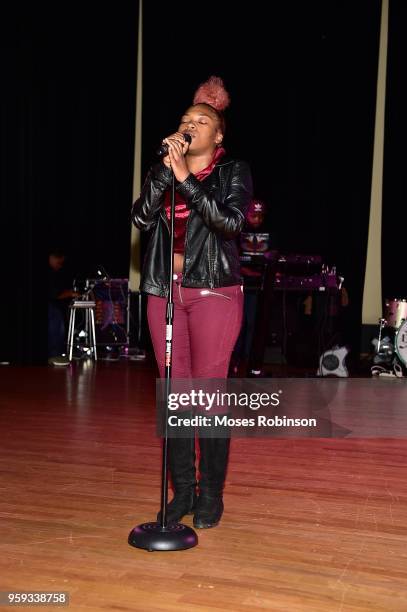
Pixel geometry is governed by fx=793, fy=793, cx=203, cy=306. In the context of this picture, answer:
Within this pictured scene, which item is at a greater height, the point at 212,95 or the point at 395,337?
the point at 212,95

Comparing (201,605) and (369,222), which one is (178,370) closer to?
(201,605)

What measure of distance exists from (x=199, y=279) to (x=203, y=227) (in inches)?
6.5

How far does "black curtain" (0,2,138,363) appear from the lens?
25.9ft

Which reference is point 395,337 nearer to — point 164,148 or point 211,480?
point 211,480

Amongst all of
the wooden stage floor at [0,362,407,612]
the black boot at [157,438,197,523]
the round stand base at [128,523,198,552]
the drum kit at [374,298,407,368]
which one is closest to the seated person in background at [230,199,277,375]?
the drum kit at [374,298,407,368]

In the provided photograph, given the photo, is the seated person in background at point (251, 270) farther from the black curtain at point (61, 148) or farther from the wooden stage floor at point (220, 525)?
the wooden stage floor at point (220, 525)

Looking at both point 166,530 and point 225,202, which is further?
point 225,202

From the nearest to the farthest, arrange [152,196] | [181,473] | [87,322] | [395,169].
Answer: [152,196], [181,473], [87,322], [395,169]

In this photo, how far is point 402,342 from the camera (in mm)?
7340

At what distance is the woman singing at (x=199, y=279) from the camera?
7.91 feet

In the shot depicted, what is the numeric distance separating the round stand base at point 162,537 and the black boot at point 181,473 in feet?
0.49

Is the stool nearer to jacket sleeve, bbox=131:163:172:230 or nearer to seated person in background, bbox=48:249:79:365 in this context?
seated person in background, bbox=48:249:79:365

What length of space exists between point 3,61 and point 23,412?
421 centimetres

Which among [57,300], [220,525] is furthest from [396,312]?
[220,525]
